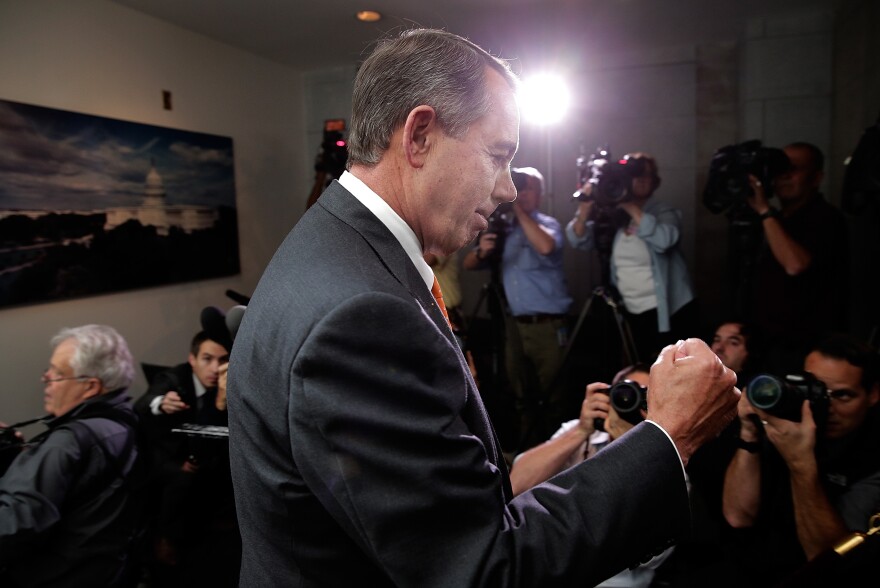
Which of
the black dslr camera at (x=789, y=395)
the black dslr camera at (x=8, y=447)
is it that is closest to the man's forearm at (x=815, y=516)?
the black dslr camera at (x=789, y=395)

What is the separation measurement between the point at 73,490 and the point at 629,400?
161 centimetres

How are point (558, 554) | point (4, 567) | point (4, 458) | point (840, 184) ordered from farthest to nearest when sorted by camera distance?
point (840, 184)
point (4, 458)
point (4, 567)
point (558, 554)

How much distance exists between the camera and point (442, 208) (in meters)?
0.75

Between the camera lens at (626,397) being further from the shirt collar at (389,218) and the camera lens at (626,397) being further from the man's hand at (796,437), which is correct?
the shirt collar at (389,218)

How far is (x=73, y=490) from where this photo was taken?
175cm

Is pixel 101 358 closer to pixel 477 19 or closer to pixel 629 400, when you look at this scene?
pixel 629 400

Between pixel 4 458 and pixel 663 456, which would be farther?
pixel 4 458

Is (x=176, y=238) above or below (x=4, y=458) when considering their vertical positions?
above

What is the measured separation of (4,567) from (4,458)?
1.32 feet

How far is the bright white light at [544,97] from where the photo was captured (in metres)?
4.18

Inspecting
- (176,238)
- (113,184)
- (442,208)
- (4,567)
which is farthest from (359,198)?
(176,238)

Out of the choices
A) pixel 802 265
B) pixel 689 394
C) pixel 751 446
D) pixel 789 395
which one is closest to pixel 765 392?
pixel 789 395

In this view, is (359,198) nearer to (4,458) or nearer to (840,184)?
(4,458)

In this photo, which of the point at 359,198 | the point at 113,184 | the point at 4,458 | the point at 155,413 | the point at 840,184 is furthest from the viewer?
the point at 840,184
